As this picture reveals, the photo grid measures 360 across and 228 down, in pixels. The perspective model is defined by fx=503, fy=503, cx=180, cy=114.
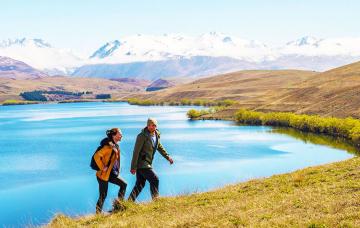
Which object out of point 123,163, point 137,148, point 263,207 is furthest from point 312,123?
point 263,207

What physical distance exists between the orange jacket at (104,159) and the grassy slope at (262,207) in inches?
62.2

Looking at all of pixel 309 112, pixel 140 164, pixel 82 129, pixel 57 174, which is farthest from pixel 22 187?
pixel 309 112

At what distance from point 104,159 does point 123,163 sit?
180 feet

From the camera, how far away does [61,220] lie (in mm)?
19219

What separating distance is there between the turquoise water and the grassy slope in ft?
10.9

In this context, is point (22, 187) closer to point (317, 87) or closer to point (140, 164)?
point (140, 164)

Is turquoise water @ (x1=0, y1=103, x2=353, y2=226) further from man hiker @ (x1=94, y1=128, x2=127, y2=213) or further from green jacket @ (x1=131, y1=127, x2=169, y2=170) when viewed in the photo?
man hiker @ (x1=94, y1=128, x2=127, y2=213)

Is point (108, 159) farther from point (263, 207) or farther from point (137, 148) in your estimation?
point (263, 207)

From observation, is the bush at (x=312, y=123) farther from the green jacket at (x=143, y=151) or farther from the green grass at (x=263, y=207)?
the green jacket at (x=143, y=151)

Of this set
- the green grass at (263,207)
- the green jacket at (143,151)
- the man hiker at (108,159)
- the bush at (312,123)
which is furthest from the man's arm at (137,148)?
the bush at (312,123)

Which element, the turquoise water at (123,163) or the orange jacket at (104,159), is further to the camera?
the turquoise water at (123,163)

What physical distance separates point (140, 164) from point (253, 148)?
247 ft

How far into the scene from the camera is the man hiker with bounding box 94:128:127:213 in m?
19.2

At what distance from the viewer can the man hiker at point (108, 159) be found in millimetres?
19203
